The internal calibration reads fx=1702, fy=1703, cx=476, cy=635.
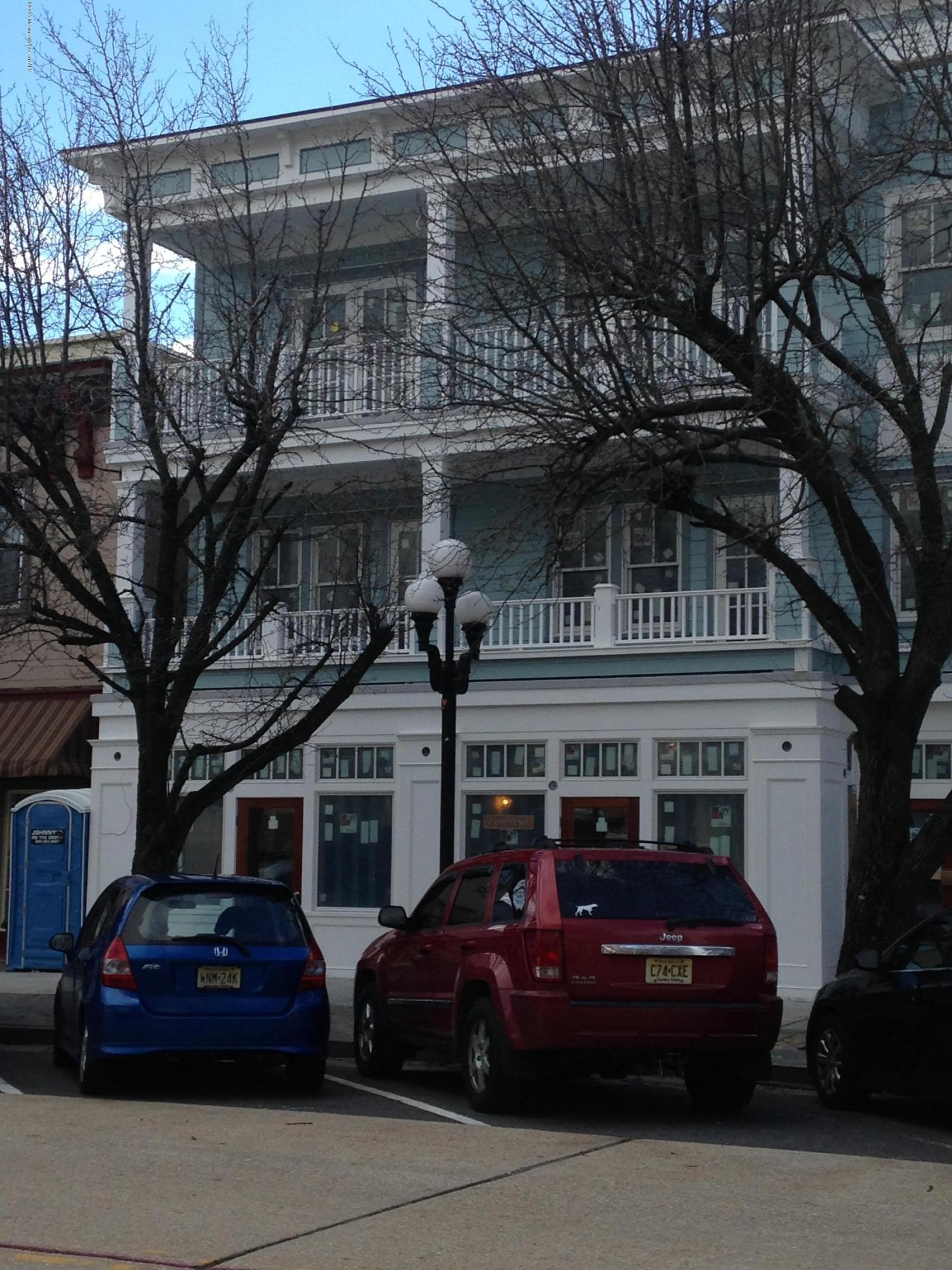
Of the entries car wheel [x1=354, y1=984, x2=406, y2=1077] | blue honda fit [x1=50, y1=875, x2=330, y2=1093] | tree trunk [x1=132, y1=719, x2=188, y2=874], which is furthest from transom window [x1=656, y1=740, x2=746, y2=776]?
blue honda fit [x1=50, y1=875, x2=330, y2=1093]

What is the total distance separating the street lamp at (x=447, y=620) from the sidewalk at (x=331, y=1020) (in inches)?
90.7

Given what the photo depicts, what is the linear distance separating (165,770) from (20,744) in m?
8.83

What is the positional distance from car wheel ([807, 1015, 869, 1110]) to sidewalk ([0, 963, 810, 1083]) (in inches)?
57.2

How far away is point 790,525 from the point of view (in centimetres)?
1648

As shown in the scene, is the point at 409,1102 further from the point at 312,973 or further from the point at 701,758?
the point at 701,758

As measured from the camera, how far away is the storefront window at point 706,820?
20.1 metres

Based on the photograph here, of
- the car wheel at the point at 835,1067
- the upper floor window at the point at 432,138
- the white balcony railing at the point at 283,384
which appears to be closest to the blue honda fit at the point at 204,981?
the car wheel at the point at 835,1067

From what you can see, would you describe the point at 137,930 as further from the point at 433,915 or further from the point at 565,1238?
the point at 565,1238

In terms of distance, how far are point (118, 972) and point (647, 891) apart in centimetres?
356

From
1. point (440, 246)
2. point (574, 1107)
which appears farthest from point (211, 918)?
point (440, 246)

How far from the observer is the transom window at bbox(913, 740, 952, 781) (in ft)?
64.0

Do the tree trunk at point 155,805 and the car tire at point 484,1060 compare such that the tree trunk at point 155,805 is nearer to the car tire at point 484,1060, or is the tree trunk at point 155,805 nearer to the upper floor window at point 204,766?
the car tire at point 484,1060

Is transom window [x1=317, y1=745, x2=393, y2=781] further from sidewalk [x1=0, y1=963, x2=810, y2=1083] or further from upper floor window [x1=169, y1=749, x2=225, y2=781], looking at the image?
sidewalk [x1=0, y1=963, x2=810, y2=1083]

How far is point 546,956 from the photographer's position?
34.4 feet
